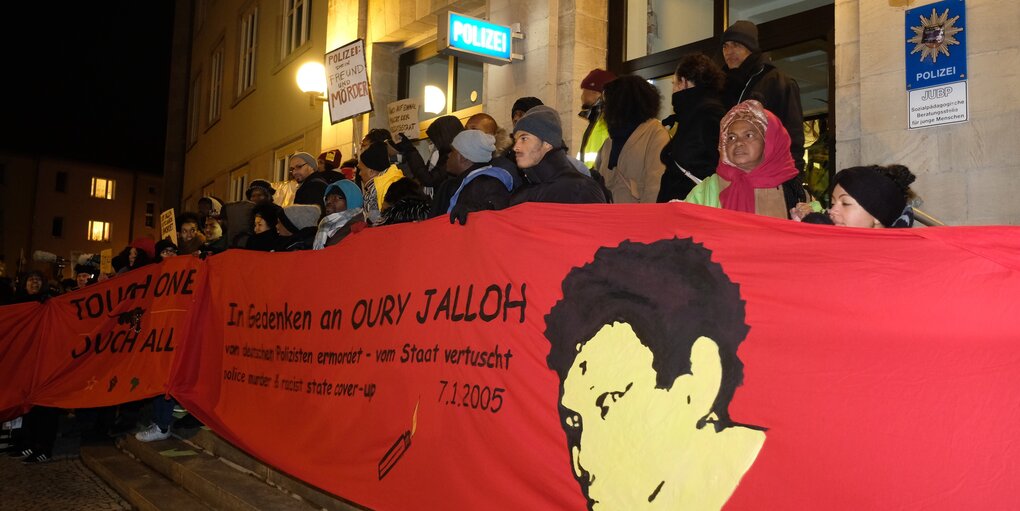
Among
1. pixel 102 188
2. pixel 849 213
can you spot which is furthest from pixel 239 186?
pixel 102 188

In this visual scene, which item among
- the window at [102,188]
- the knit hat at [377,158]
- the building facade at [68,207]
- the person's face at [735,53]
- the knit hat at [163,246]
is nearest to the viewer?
the person's face at [735,53]

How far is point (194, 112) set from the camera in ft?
91.5

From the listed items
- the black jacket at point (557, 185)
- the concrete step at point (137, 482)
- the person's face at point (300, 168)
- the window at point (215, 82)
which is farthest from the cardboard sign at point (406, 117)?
the window at point (215, 82)

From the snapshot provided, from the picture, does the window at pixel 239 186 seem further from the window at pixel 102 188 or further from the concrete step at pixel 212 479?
the window at pixel 102 188

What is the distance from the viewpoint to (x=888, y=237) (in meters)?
2.69

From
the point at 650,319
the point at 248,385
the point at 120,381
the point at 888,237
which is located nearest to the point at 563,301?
the point at 650,319

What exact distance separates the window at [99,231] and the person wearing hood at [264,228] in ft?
199

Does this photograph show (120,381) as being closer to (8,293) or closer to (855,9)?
(8,293)

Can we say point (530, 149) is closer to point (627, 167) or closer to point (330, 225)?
point (627, 167)

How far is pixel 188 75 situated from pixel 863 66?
1101 inches

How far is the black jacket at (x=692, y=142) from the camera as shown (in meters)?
5.21

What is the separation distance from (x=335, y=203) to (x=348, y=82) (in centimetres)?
400

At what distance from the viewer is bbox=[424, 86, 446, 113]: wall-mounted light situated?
12.9m

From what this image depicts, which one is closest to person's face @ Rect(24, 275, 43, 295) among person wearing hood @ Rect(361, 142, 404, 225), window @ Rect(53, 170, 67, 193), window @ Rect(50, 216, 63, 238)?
person wearing hood @ Rect(361, 142, 404, 225)
